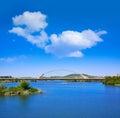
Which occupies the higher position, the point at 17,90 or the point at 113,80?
the point at 113,80

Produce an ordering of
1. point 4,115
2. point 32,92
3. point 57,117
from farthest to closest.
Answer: point 32,92 → point 4,115 → point 57,117

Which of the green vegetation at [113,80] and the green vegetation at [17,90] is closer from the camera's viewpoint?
the green vegetation at [17,90]

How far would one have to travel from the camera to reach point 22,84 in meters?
68.5

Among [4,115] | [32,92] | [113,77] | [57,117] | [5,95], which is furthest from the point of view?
[113,77]

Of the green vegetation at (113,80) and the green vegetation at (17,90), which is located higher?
the green vegetation at (113,80)

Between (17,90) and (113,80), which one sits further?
(113,80)

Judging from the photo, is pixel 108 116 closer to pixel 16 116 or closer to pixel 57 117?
pixel 57 117

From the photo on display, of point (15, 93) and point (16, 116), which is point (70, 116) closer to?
point (16, 116)

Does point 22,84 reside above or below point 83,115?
above

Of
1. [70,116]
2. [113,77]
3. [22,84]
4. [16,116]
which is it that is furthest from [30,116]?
[113,77]

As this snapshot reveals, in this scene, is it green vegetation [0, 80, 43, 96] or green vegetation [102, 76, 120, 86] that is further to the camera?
green vegetation [102, 76, 120, 86]

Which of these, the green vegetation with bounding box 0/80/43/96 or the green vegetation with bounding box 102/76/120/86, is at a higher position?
the green vegetation with bounding box 102/76/120/86

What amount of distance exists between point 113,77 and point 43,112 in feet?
304

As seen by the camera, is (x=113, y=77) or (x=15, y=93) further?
(x=113, y=77)
